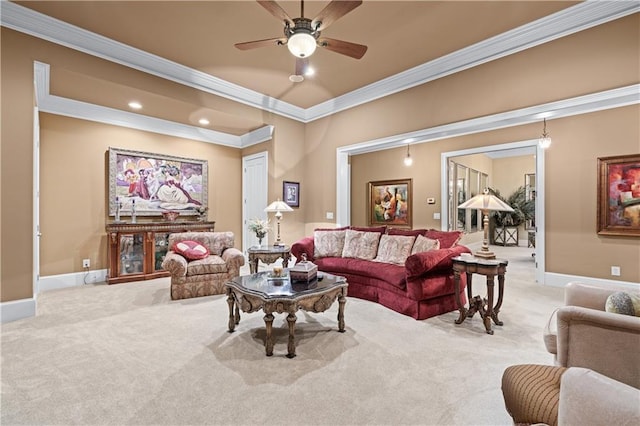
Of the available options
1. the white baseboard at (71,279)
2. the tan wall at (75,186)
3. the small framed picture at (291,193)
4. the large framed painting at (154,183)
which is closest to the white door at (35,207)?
the tan wall at (75,186)

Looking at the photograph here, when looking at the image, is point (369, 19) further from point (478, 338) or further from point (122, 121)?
point (122, 121)

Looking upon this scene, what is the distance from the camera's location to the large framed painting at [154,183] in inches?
204

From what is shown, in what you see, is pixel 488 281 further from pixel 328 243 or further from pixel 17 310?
pixel 17 310

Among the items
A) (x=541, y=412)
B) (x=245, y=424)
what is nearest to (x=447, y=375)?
(x=541, y=412)

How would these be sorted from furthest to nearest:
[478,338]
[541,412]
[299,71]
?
1. [299,71]
2. [478,338]
3. [541,412]

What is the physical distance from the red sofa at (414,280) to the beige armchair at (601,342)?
1666 mm

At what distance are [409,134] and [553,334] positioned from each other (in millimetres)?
3524

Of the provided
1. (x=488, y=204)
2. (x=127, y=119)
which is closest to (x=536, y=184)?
(x=488, y=204)

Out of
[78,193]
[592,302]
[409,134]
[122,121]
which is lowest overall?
[592,302]

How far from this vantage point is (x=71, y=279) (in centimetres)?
470

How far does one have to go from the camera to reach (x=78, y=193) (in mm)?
4840

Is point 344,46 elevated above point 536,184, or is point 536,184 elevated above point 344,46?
point 344,46

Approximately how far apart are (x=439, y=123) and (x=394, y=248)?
2.00 metres

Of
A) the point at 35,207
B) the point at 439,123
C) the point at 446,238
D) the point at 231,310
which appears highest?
the point at 439,123
